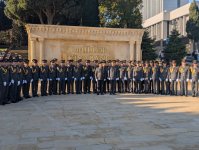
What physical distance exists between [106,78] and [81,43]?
3697mm

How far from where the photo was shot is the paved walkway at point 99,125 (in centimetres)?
720

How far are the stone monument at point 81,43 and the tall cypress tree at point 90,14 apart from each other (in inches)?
141

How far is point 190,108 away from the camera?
11945 mm

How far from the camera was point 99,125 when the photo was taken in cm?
906

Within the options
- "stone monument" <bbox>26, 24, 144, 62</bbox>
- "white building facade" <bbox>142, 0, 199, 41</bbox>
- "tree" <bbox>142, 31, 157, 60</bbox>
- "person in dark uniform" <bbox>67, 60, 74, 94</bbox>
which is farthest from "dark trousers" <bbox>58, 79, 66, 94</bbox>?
"white building facade" <bbox>142, 0, 199, 41</bbox>

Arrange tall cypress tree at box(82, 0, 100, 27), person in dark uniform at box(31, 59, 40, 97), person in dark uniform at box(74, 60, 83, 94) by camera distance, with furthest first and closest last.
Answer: tall cypress tree at box(82, 0, 100, 27), person in dark uniform at box(74, 60, 83, 94), person in dark uniform at box(31, 59, 40, 97)

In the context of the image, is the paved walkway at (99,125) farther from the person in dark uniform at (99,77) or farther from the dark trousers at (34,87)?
the person in dark uniform at (99,77)

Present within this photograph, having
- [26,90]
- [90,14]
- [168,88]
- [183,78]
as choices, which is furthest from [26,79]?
[90,14]

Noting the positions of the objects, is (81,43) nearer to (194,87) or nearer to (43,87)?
(43,87)

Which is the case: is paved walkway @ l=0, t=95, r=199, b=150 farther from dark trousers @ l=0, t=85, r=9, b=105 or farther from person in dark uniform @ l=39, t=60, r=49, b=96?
person in dark uniform @ l=39, t=60, r=49, b=96

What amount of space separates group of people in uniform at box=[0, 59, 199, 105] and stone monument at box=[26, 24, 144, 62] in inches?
97.1

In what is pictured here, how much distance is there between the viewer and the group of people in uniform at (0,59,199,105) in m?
15.5

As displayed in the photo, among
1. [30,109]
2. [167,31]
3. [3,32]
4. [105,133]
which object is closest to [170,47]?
[3,32]

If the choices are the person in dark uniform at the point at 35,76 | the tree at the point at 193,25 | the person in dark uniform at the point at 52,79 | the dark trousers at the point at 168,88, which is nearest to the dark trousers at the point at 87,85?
the person in dark uniform at the point at 52,79
